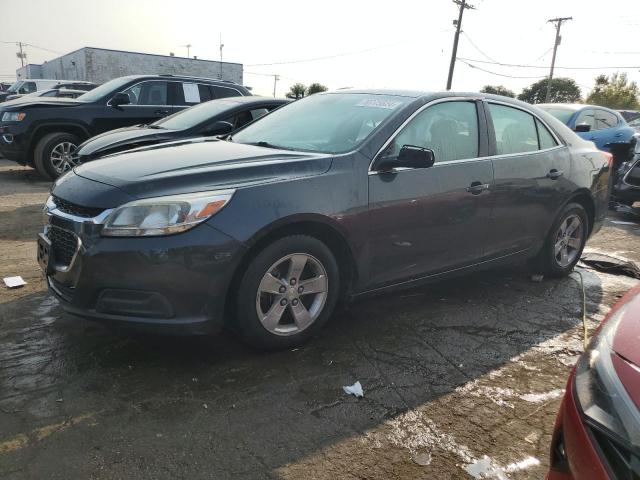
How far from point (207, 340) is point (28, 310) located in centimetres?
137

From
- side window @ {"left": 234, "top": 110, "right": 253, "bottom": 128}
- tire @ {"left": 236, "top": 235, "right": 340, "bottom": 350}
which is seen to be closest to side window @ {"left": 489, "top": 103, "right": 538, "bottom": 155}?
tire @ {"left": 236, "top": 235, "right": 340, "bottom": 350}

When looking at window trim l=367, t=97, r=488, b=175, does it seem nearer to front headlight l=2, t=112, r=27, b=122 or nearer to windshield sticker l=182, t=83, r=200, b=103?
windshield sticker l=182, t=83, r=200, b=103

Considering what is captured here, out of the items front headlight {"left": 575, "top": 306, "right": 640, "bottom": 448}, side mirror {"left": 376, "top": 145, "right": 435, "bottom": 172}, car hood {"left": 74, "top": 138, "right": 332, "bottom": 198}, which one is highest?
side mirror {"left": 376, "top": 145, "right": 435, "bottom": 172}

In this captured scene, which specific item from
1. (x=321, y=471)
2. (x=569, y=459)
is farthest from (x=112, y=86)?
(x=569, y=459)

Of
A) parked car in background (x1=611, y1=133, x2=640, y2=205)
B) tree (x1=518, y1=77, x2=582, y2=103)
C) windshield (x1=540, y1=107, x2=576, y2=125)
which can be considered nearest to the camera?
parked car in background (x1=611, y1=133, x2=640, y2=205)

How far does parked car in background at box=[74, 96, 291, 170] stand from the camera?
618 centimetres

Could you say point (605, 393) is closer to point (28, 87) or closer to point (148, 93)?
point (148, 93)

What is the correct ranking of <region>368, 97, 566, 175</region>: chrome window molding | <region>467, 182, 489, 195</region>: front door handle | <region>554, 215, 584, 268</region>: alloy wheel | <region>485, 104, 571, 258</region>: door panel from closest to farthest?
<region>368, 97, 566, 175</region>: chrome window molding, <region>467, 182, 489, 195</region>: front door handle, <region>485, 104, 571, 258</region>: door panel, <region>554, 215, 584, 268</region>: alloy wheel

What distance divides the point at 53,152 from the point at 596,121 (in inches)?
393

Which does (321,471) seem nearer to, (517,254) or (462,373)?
(462,373)

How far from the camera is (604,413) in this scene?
1.58 metres

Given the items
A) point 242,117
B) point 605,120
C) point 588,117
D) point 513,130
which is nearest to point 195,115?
point 242,117

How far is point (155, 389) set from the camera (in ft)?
9.12

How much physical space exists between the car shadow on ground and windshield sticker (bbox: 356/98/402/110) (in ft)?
4.99
